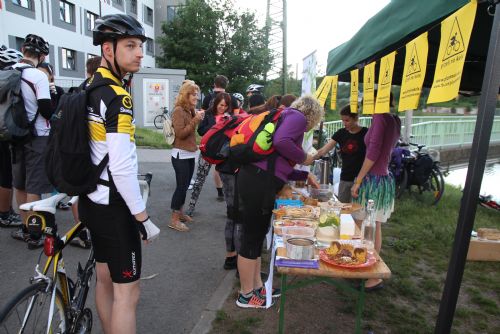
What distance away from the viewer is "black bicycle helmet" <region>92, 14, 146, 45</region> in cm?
184

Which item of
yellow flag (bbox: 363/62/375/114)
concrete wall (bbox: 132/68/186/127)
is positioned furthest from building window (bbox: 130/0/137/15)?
yellow flag (bbox: 363/62/375/114)

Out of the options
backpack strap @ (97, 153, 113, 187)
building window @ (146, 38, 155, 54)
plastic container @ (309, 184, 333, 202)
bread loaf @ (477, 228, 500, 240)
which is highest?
building window @ (146, 38, 155, 54)

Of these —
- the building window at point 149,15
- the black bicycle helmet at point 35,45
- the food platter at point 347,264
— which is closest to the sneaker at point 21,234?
the black bicycle helmet at point 35,45

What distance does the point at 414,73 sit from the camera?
2.05 metres

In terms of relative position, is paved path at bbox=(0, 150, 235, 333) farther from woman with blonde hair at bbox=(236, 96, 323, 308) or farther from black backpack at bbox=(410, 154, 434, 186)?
black backpack at bbox=(410, 154, 434, 186)

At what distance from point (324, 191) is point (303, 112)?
40.4 inches

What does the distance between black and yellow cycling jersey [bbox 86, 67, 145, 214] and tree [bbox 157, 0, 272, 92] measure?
24.0m

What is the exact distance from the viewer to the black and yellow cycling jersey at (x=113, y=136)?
1766 millimetres

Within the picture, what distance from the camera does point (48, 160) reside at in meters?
1.91

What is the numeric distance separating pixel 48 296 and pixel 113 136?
0.92 meters

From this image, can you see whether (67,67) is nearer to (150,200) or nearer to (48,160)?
(150,200)

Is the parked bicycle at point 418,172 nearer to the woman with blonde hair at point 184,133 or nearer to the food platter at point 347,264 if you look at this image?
the woman with blonde hair at point 184,133

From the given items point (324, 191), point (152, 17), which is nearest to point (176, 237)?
point (324, 191)

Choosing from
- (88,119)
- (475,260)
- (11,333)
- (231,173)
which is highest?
(88,119)
